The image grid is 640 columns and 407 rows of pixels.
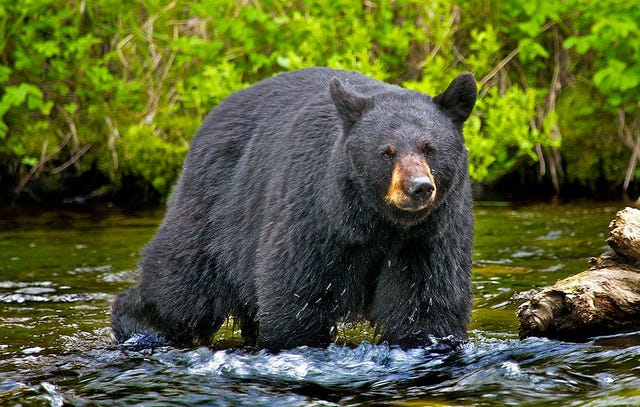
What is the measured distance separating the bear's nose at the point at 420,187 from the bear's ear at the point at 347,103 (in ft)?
1.78

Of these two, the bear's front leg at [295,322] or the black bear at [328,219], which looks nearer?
the black bear at [328,219]

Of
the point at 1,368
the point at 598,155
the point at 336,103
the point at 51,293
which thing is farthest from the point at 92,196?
the point at 336,103

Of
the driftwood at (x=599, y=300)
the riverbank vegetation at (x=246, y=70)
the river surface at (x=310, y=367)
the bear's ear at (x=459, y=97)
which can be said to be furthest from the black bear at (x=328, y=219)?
the riverbank vegetation at (x=246, y=70)

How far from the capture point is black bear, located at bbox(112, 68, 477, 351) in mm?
4871

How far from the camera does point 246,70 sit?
11.3 m

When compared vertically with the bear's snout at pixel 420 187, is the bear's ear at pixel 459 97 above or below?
above

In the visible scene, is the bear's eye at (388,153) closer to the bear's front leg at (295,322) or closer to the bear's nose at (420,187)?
the bear's nose at (420,187)

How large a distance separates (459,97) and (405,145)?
43 centimetres

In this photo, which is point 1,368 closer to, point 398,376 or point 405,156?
point 398,376

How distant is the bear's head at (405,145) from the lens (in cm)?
470

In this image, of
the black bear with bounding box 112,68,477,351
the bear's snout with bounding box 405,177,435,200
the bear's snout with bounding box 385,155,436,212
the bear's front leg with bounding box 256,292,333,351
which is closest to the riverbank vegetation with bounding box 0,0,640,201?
A: the black bear with bounding box 112,68,477,351

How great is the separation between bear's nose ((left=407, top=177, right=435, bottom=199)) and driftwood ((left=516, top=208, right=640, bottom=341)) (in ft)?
3.46

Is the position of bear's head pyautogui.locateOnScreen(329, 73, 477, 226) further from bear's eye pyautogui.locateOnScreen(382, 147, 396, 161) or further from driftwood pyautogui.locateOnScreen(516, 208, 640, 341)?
driftwood pyautogui.locateOnScreen(516, 208, 640, 341)

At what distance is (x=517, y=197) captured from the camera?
37.3 feet
